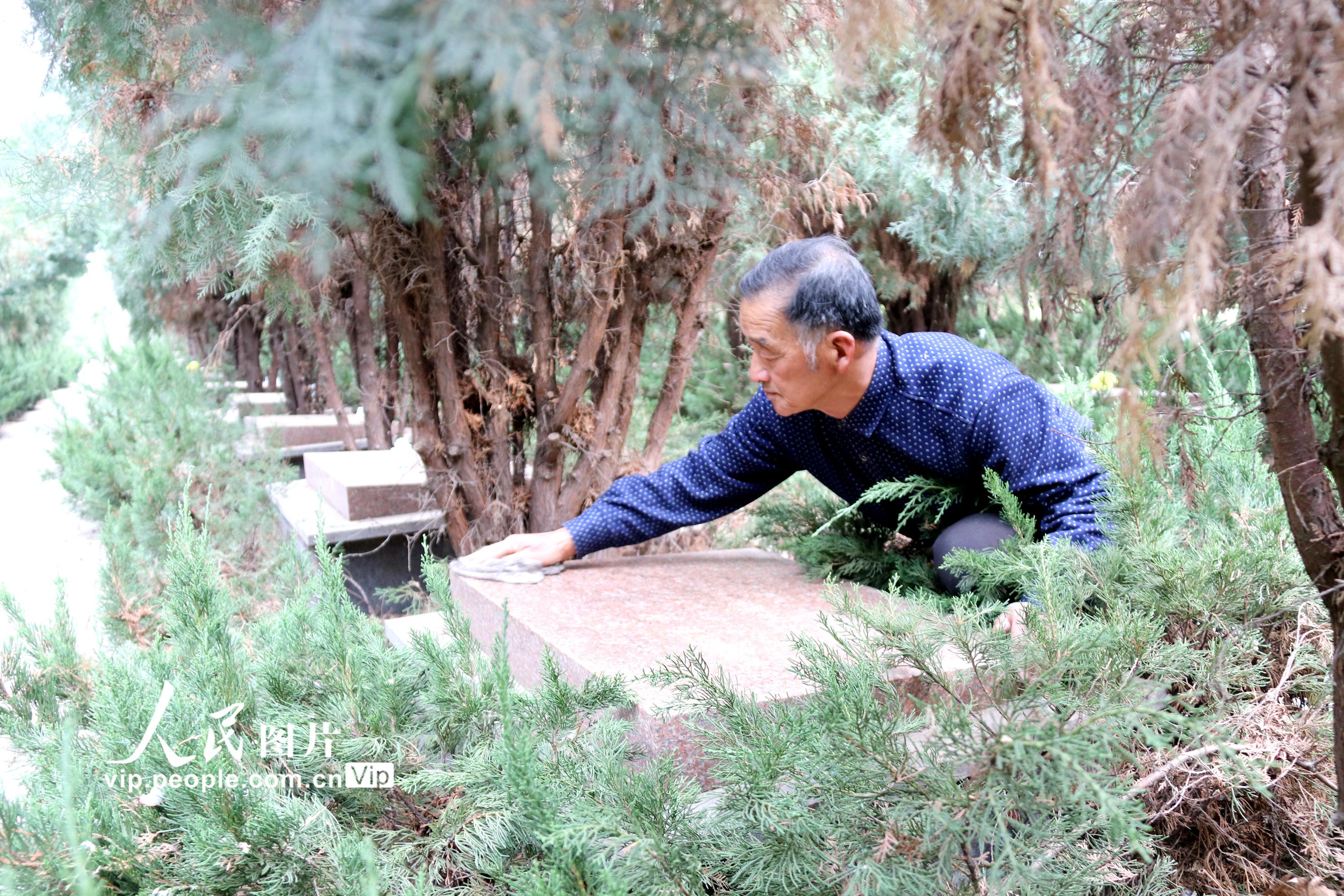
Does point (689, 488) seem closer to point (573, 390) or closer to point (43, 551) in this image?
point (573, 390)

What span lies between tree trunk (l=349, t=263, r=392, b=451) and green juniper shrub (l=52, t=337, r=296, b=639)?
622 mm

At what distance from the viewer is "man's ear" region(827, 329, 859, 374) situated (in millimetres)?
2057

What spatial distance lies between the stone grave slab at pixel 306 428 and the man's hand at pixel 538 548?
4.87 metres

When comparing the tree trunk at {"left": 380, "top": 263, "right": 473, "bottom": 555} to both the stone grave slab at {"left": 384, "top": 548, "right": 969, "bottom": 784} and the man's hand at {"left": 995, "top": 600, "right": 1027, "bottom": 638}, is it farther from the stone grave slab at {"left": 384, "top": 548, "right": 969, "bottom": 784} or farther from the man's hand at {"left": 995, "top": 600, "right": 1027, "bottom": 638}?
the man's hand at {"left": 995, "top": 600, "right": 1027, "bottom": 638}

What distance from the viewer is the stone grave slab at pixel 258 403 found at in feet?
25.2

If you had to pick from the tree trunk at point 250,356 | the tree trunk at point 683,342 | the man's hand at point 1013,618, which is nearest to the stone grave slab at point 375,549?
the tree trunk at point 683,342

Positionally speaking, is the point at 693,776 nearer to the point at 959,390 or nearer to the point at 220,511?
the point at 959,390

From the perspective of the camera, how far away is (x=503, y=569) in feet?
7.93

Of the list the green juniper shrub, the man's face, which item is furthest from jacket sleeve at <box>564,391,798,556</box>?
the green juniper shrub

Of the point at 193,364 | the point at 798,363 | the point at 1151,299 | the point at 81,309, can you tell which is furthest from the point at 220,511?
the point at 81,309

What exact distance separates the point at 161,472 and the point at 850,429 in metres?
4.27

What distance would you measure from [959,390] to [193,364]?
7165mm

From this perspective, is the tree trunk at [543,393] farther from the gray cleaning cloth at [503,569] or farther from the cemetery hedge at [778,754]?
the cemetery hedge at [778,754]

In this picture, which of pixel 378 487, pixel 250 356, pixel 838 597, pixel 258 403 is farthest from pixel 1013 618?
pixel 250 356
